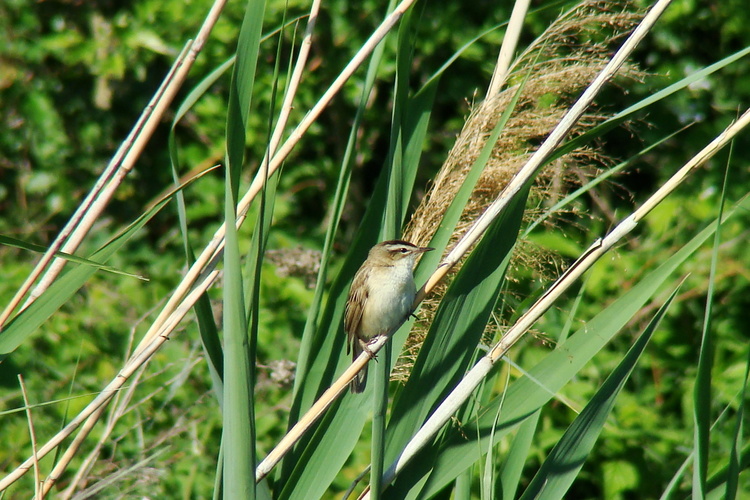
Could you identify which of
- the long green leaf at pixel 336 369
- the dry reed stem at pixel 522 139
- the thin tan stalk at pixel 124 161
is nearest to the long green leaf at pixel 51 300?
the thin tan stalk at pixel 124 161

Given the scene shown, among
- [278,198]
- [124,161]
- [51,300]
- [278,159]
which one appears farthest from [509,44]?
[278,198]

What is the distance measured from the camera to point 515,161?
1.86 m

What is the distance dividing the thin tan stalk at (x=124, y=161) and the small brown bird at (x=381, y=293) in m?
0.60

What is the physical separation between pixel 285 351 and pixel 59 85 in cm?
351

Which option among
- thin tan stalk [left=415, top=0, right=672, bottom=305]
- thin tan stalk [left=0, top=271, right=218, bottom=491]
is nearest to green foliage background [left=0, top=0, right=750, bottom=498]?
thin tan stalk [left=0, top=271, right=218, bottom=491]

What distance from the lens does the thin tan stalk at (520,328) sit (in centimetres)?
153

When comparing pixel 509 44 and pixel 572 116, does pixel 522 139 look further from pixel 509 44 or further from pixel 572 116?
pixel 572 116

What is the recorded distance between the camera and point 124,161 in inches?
68.4

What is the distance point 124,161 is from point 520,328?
990 millimetres

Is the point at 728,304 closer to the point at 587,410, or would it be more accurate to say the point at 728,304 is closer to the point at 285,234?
the point at 285,234

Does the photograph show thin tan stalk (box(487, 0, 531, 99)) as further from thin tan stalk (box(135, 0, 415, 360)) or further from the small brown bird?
the small brown bird

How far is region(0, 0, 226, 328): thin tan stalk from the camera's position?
1.69 meters

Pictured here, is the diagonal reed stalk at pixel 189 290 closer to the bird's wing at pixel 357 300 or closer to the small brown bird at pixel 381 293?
the small brown bird at pixel 381 293

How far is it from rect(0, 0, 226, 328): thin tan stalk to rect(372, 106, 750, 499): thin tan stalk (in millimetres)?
897
